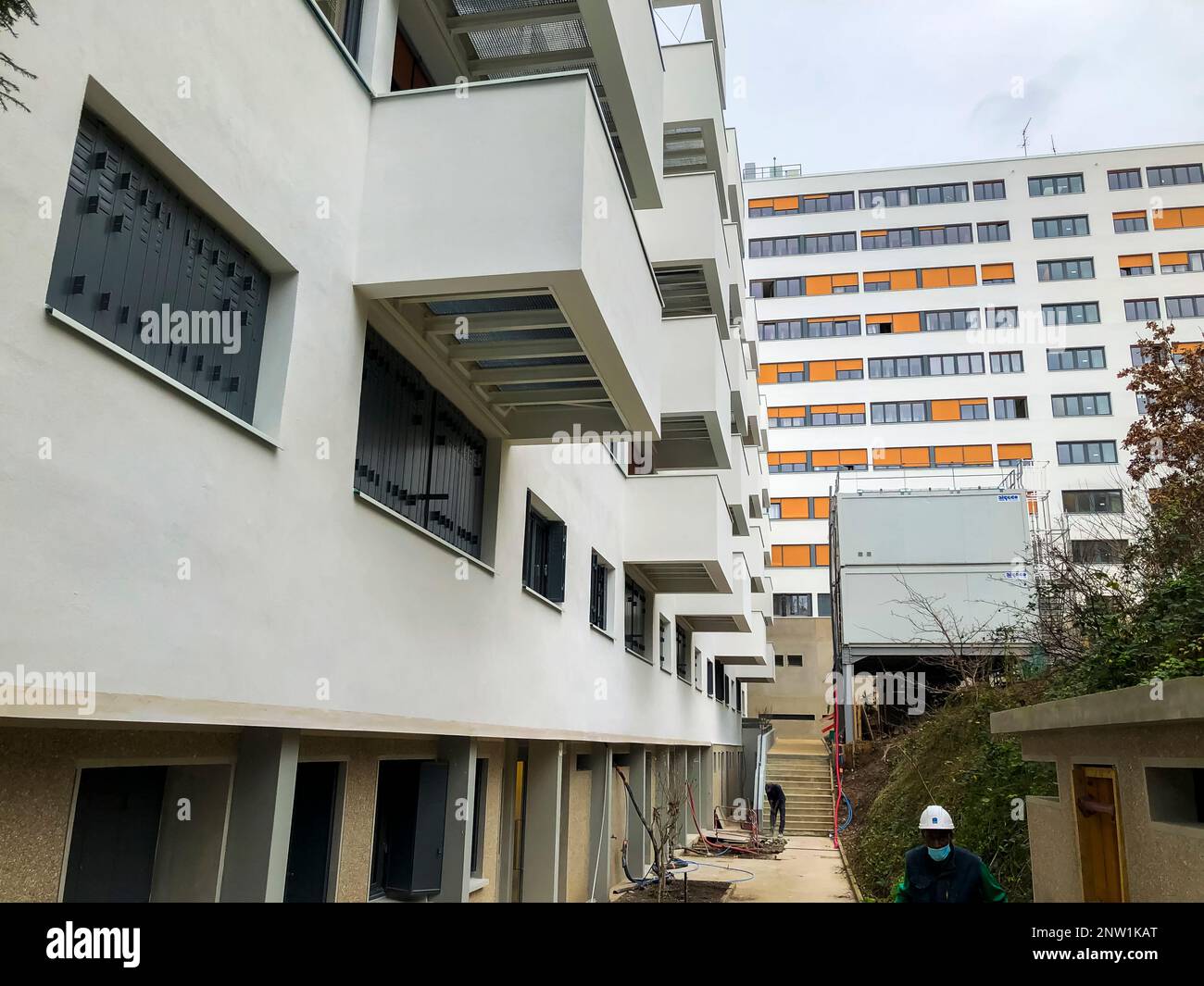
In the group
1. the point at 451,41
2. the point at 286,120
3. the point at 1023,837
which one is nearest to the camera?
the point at 286,120

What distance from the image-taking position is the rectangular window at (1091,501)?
42875mm

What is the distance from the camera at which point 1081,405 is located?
47.1m

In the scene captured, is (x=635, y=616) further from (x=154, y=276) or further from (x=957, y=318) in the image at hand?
(x=957, y=318)

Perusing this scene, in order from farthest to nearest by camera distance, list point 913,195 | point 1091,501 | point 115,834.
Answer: point 913,195 < point 1091,501 < point 115,834

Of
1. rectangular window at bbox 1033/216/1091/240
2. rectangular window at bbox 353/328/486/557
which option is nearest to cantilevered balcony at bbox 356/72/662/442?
rectangular window at bbox 353/328/486/557

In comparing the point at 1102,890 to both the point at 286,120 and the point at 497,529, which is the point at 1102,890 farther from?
the point at 286,120

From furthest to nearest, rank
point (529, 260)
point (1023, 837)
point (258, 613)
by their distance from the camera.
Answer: point (1023, 837) → point (529, 260) → point (258, 613)

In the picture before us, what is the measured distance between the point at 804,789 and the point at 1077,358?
30.8 m

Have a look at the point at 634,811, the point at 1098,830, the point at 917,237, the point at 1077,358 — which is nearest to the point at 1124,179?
the point at 1077,358

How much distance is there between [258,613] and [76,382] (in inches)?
64.0

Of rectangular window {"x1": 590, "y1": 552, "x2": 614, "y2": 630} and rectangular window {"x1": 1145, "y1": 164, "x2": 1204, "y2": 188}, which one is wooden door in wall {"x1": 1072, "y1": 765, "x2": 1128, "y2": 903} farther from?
rectangular window {"x1": 1145, "y1": 164, "x2": 1204, "y2": 188}

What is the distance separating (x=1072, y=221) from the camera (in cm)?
4978
